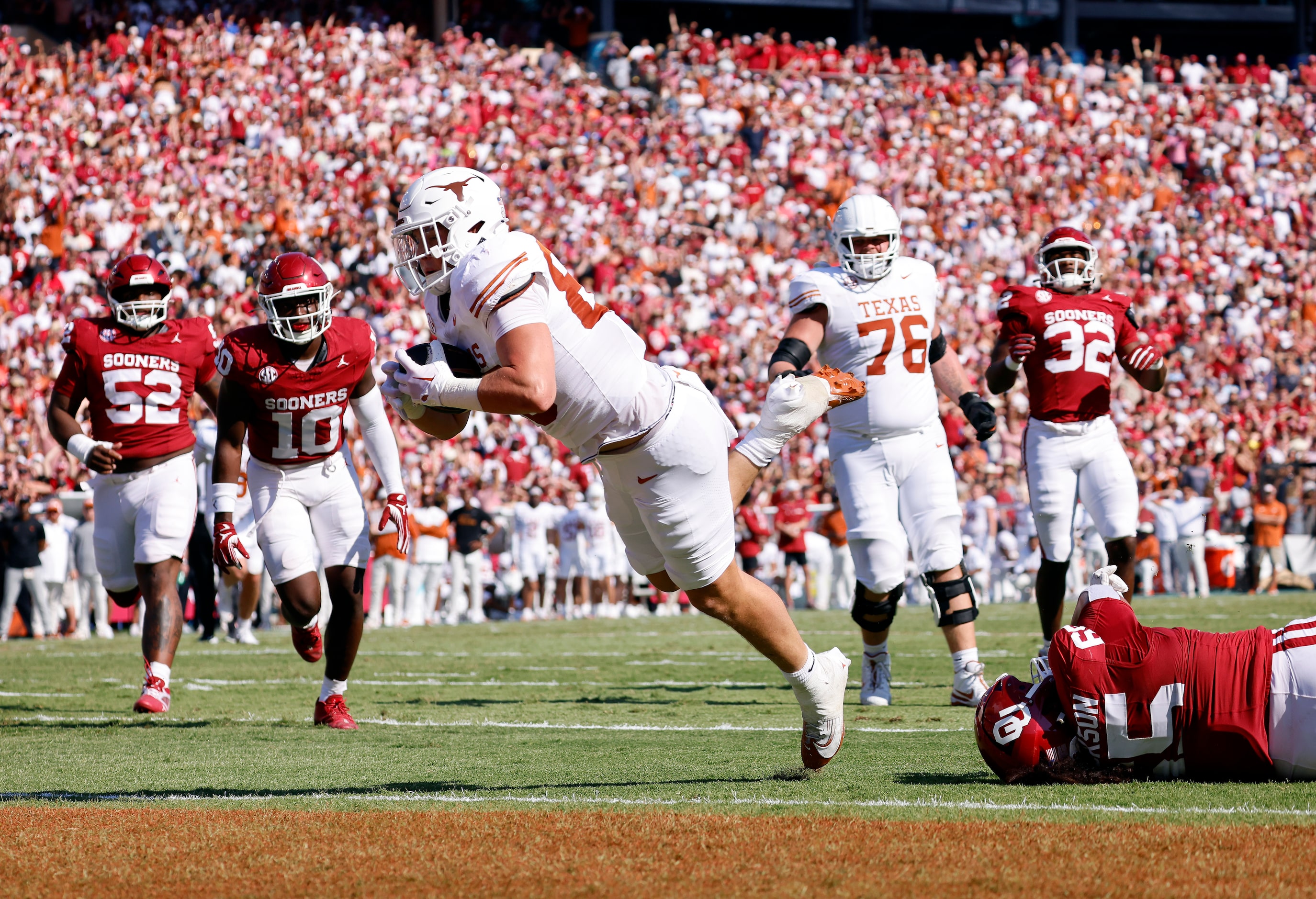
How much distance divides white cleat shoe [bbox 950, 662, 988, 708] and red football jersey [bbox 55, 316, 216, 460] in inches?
159

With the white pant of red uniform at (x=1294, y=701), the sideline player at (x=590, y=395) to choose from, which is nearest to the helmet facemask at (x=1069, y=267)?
the sideline player at (x=590, y=395)

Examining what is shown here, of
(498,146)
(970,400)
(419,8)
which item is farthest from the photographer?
(419,8)

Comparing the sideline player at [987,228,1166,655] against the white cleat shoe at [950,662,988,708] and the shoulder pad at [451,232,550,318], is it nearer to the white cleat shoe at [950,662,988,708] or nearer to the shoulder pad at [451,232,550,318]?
the white cleat shoe at [950,662,988,708]

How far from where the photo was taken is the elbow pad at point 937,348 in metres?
7.34

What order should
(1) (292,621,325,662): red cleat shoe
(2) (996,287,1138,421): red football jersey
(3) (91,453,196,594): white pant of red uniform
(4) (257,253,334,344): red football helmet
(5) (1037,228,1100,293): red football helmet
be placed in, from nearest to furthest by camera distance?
(4) (257,253,334,344): red football helmet < (1) (292,621,325,662): red cleat shoe < (3) (91,453,196,594): white pant of red uniform < (2) (996,287,1138,421): red football jersey < (5) (1037,228,1100,293): red football helmet

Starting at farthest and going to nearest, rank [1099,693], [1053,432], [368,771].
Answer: [1053,432], [368,771], [1099,693]

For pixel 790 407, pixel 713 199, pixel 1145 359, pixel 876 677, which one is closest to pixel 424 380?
pixel 790 407

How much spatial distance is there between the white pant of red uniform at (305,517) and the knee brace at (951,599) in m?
2.62

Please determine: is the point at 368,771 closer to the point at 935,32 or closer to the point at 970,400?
the point at 970,400

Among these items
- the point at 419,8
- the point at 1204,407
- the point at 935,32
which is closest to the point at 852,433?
the point at 1204,407

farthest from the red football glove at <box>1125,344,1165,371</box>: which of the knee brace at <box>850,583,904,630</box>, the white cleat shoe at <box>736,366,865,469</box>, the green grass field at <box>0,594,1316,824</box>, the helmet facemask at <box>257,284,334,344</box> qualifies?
the helmet facemask at <box>257,284,334,344</box>

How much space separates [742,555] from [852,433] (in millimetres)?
10721

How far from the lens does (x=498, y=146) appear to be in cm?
2331

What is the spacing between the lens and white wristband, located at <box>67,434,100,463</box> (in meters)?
7.23
